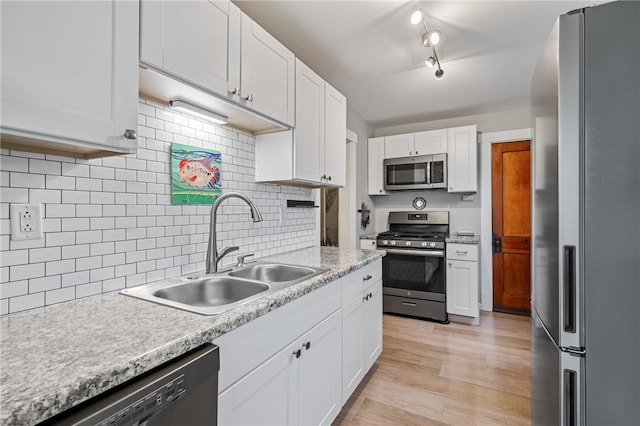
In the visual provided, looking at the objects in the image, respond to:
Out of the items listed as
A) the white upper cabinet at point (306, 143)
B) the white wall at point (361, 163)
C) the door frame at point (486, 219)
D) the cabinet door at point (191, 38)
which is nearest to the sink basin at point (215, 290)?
the white upper cabinet at point (306, 143)

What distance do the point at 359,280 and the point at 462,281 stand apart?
190cm

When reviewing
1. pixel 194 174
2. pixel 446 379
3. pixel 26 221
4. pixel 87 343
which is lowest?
pixel 446 379

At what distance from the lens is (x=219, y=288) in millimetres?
1535

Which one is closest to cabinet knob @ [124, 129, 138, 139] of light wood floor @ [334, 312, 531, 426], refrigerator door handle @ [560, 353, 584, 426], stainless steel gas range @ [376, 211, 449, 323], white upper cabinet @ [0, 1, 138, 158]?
white upper cabinet @ [0, 1, 138, 158]

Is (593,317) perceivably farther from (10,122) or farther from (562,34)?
(10,122)

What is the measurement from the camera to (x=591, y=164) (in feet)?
3.36

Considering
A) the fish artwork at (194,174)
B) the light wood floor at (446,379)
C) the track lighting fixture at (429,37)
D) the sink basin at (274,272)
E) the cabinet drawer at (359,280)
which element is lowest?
the light wood floor at (446,379)

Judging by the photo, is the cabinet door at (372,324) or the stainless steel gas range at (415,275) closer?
the cabinet door at (372,324)

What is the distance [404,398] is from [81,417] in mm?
1978

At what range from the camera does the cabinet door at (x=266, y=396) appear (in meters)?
0.99

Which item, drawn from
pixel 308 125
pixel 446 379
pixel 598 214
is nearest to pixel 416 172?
pixel 308 125

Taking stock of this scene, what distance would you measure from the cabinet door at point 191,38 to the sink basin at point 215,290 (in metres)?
0.90

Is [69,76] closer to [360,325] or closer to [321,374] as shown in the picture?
[321,374]

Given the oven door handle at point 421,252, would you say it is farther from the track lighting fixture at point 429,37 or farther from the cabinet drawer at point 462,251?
the track lighting fixture at point 429,37
